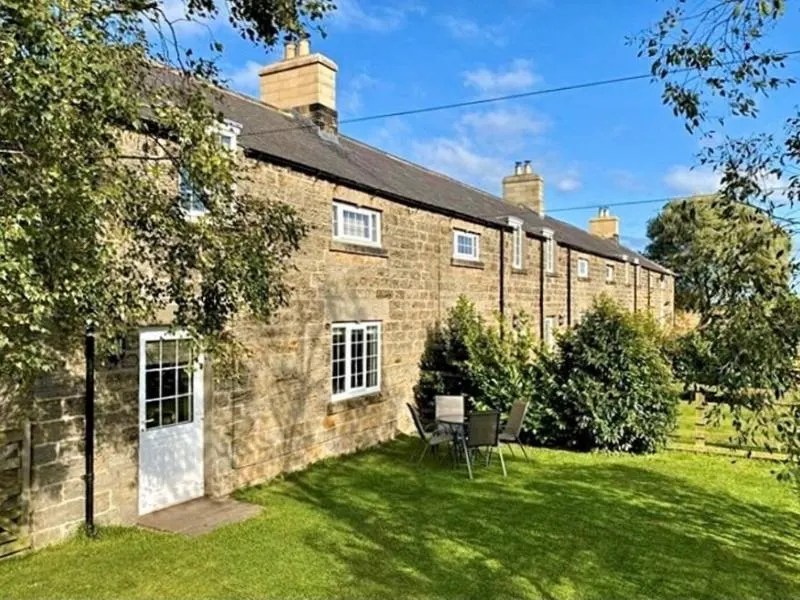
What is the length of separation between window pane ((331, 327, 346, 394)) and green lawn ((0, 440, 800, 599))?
210cm

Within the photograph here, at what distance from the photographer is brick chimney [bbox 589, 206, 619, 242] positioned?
38062mm

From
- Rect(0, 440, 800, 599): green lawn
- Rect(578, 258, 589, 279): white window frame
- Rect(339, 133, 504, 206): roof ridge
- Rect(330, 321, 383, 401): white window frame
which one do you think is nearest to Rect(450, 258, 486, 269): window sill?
Rect(330, 321, 383, 401): white window frame

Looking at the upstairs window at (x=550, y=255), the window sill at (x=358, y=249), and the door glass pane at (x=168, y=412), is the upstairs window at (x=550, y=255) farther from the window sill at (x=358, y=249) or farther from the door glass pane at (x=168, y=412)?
the door glass pane at (x=168, y=412)

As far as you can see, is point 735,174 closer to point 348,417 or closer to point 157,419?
point 157,419

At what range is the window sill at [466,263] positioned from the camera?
15640 millimetres

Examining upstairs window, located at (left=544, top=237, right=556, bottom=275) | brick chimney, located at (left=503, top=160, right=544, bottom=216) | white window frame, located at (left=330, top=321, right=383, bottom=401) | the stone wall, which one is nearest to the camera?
the stone wall

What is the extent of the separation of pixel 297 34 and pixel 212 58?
72cm

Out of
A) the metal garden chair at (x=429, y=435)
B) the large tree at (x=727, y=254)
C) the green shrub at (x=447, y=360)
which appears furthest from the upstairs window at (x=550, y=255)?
the large tree at (x=727, y=254)

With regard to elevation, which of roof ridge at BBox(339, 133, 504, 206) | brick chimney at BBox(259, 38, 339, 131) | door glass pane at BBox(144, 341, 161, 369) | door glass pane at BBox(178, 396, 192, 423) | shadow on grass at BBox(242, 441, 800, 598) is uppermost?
brick chimney at BBox(259, 38, 339, 131)

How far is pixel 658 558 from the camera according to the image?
650cm

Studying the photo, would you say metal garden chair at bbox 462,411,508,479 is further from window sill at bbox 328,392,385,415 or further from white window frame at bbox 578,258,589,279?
white window frame at bbox 578,258,589,279

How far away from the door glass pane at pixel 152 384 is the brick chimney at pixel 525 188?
69.8 feet

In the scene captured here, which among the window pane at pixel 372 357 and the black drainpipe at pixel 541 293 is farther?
the black drainpipe at pixel 541 293

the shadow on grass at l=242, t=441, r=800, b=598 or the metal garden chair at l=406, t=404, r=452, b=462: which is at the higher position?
the metal garden chair at l=406, t=404, r=452, b=462
